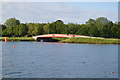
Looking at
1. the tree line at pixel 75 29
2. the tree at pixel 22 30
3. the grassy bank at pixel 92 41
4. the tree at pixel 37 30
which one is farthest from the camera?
the tree at pixel 22 30

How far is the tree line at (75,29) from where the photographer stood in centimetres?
11112

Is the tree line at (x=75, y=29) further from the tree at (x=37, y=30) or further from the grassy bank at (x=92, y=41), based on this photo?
the grassy bank at (x=92, y=41)

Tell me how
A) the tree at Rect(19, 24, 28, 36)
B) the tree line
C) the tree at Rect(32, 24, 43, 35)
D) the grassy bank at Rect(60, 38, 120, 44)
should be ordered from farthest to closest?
the tree at Rect(19, 24, 28, 36)
the tree at Rect(32, 24, 43, 35)
the tree line
the grassy bank at Rect(60, 38, 120, 44)

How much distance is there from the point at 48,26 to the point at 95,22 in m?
24.5

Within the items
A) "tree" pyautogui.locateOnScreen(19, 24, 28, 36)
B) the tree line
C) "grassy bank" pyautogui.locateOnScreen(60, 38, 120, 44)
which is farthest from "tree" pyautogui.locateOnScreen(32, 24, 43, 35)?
"grassy bank" pyautogui.locateOnScreen(60, 38, 120, 44)

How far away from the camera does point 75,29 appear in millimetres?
119938

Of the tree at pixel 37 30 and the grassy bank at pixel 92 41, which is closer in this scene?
the grassy bank at pixel 92 41

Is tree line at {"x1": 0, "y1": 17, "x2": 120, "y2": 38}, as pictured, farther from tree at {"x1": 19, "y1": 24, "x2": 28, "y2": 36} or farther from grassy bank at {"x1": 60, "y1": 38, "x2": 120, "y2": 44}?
grassy bank at {"x1": 60, "y1": 38, "x2": 120, "y2": 44}

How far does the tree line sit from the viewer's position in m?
111

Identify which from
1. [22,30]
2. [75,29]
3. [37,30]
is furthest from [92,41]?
[22,30]

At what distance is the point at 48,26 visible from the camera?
124562mm

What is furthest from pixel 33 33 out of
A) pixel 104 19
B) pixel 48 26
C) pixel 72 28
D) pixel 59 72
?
pixel 59 72

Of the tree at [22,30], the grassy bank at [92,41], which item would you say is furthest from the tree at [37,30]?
the grassy bank at [92,41]

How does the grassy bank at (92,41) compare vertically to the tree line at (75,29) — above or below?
below
